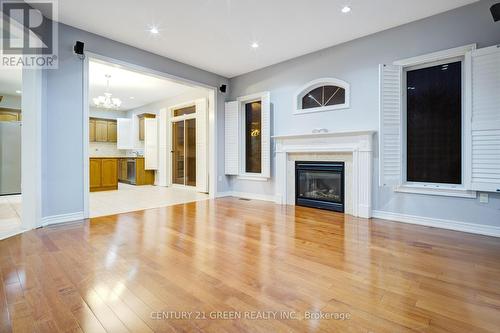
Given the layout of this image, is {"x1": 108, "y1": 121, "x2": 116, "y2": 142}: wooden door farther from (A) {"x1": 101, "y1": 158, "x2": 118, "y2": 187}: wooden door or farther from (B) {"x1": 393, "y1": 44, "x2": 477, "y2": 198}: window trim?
(B) {"x1": 393, "y1": 44, "x2": 477, "y2": 198}: window trim

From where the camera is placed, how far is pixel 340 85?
169 inches

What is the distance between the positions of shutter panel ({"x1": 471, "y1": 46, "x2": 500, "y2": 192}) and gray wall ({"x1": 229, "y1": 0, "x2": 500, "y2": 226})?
22 centimetres

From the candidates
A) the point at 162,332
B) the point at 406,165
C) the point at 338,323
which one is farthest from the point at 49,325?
the point at 406,165

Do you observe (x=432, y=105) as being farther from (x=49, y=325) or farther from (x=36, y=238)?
(x=36, y=238)

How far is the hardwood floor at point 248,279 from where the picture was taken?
1.42 meters

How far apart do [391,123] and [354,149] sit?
641mm

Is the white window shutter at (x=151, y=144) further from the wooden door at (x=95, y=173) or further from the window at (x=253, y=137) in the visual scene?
the window at (x=253, y=137)

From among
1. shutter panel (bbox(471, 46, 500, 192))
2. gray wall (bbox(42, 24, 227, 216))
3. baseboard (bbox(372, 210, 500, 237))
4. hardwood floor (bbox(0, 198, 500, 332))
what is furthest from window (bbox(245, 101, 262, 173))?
shutter panel (bbox(471, 46, 500, 192))

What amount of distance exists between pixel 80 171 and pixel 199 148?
3359 mm

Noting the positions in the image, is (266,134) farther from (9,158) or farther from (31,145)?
(9,158)

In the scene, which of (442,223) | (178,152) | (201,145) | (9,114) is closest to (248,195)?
(201,145)

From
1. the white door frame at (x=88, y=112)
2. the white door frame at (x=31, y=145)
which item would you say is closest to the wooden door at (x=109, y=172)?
the white door frame at (x=88, y=112)

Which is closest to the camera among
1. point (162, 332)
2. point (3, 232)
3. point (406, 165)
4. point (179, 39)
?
point (162, 332)

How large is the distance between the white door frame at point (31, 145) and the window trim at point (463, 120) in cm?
493
